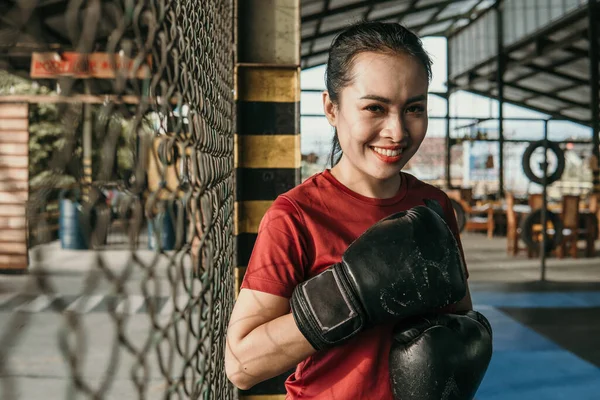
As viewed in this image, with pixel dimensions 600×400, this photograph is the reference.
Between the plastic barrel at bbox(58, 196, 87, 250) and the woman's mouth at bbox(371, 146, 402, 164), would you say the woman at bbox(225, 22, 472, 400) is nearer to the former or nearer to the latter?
the woman's mouth at bbox(371, 146, 402, 164)

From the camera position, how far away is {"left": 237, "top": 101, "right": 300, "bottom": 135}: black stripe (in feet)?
6.05

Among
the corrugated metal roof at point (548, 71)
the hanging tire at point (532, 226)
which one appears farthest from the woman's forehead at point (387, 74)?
the corrugated metal roof at point (548, 71)

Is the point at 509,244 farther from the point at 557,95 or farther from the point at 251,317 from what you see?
the point at 557,95

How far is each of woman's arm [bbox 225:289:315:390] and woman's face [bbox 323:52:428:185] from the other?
297 millimetres

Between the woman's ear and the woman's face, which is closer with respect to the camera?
the woman's face

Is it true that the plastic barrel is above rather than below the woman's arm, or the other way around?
above

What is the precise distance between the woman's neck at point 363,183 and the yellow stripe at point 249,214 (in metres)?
0.86

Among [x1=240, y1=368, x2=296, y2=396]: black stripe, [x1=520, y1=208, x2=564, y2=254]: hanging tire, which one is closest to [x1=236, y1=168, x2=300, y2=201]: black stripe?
[x1=240, y1=368, x2=296, y2=396]: black stripe

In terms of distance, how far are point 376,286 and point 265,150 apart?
1.14m

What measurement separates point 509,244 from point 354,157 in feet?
22.5

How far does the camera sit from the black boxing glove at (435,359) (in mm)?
842

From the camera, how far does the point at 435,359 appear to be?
845 millimetres

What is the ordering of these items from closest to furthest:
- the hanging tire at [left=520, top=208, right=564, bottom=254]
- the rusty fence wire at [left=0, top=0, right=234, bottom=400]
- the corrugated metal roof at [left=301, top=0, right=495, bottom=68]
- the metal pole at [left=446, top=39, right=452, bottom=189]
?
the rusty fence wire at [left=0, top=0, right=234, bottom=400] < the hanging tire at [left=520, top=208, right=564, bottom=254] < the corrugated metal roof at [left=301, top=0, right=495, bottom=68] < the metal pole at [left=446, top=39, right=452, bottom=189]

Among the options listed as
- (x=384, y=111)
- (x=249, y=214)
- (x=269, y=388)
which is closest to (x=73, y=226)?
(x=384, y=111)
